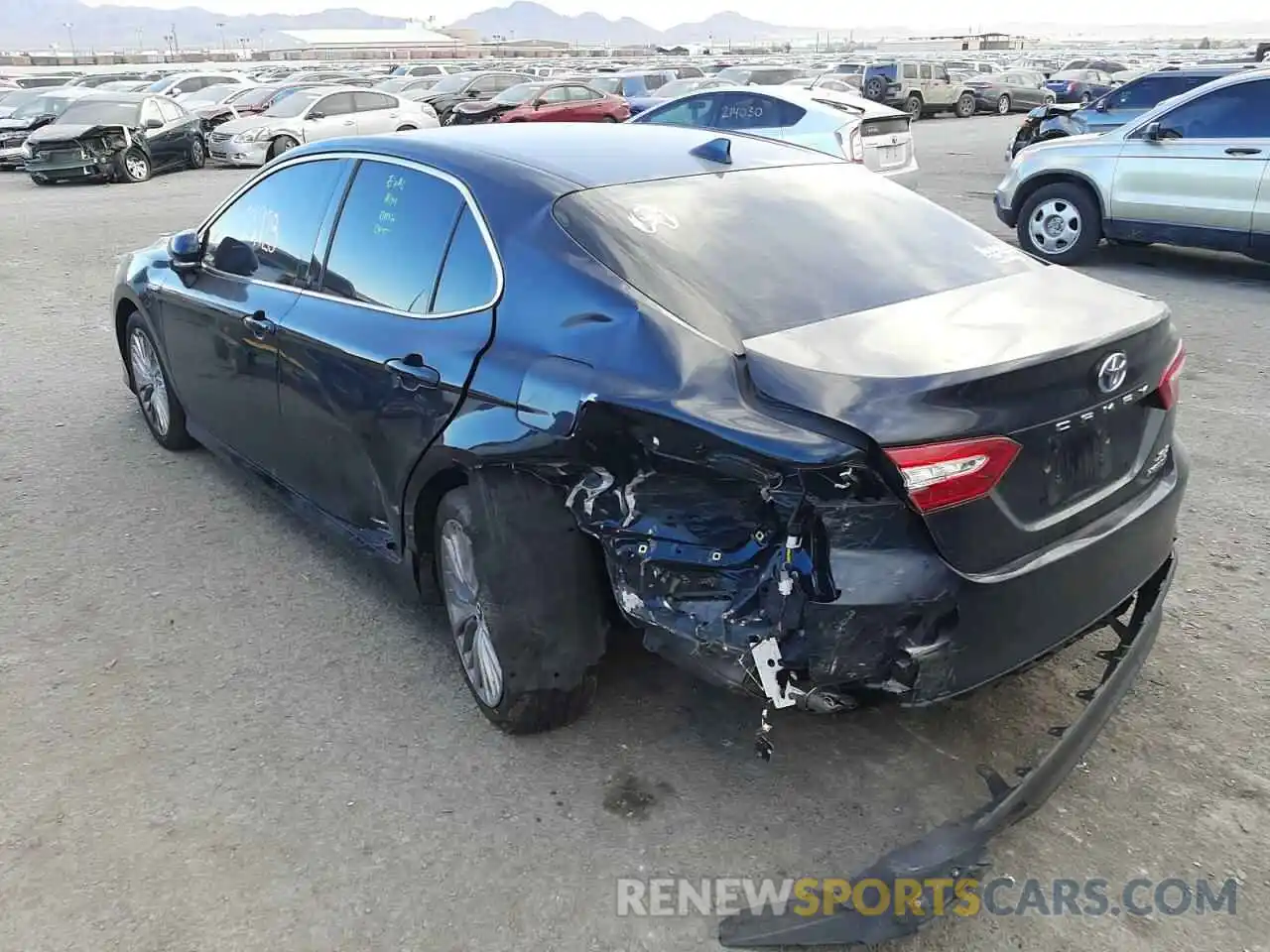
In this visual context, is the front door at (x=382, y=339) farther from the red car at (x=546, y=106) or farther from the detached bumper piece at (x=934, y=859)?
the red car at (x=546, y=106)

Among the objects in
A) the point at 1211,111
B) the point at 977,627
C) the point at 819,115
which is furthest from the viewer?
the point at 819,115

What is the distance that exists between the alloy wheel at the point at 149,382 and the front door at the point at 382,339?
5.56 feet

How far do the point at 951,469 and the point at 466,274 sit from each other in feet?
5.18

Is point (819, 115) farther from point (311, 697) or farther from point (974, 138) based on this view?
point (974, 138)

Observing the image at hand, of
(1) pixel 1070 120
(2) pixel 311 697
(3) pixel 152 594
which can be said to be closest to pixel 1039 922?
(2) pixel 311 697

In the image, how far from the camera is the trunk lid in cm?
243

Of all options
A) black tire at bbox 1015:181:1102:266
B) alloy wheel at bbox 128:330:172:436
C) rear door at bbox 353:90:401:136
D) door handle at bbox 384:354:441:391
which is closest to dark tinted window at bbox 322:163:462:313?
door handle at bbox 384:354:441:391

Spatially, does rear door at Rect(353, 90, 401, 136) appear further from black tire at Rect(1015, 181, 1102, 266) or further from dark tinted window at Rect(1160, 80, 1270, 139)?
dark tinted window at Rect(1160, 80, 1270, 139)

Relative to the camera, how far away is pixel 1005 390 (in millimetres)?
2486

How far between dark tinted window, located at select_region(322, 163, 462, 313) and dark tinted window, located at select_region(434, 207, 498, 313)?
0.18 feet

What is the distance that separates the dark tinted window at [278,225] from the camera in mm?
3957

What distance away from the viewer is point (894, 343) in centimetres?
268

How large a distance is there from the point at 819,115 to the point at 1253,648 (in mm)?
10383

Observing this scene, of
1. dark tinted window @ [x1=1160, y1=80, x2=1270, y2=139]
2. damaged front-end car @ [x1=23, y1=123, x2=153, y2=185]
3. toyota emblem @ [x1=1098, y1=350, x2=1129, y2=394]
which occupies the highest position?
toyota emblem @ [x1=1098, y1=350, x2=1129, y2=394]
